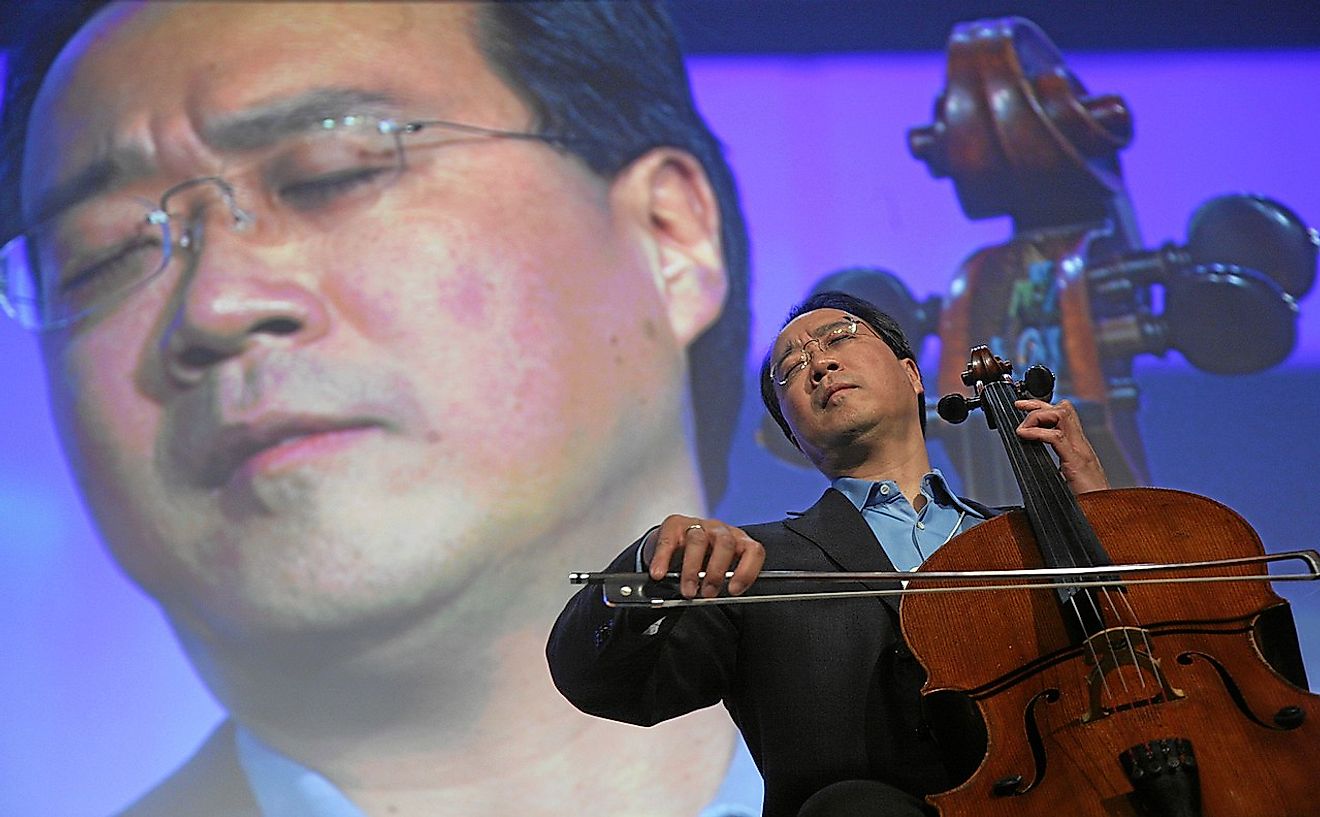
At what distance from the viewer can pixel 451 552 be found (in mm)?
2303

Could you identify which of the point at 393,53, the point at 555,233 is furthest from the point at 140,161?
the point at 555,233

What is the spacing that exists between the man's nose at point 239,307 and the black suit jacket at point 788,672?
117 centimetres

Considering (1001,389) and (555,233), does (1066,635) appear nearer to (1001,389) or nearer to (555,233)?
(1001,389)

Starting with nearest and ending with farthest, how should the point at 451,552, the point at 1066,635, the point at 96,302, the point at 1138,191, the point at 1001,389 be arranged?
1. the point at 1066,635
2. the point at 1001,389
3. the point at 451,552
4. the point at 96,302
5. the point at 1138,191

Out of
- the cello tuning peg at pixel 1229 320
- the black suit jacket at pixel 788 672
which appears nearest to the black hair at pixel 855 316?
the black suit jacket at pixel 788 672

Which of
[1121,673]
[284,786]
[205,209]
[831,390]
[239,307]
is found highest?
[205,209]

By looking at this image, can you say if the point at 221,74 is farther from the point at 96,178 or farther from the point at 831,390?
the point at 831,390

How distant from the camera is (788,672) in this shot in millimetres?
1389

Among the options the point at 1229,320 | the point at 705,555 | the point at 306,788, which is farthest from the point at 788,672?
the point at 1229,320

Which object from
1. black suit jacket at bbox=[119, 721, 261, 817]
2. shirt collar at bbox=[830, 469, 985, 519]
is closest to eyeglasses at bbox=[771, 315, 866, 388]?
shirt collar at bbox=[830, 469, 985, 519]

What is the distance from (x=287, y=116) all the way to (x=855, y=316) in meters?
1.32

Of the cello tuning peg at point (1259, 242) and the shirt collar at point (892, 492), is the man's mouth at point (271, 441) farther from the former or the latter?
the cello tuning peg at point (1259, 242)

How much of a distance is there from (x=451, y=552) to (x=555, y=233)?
2.15 ft

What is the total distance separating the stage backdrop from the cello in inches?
47.7
